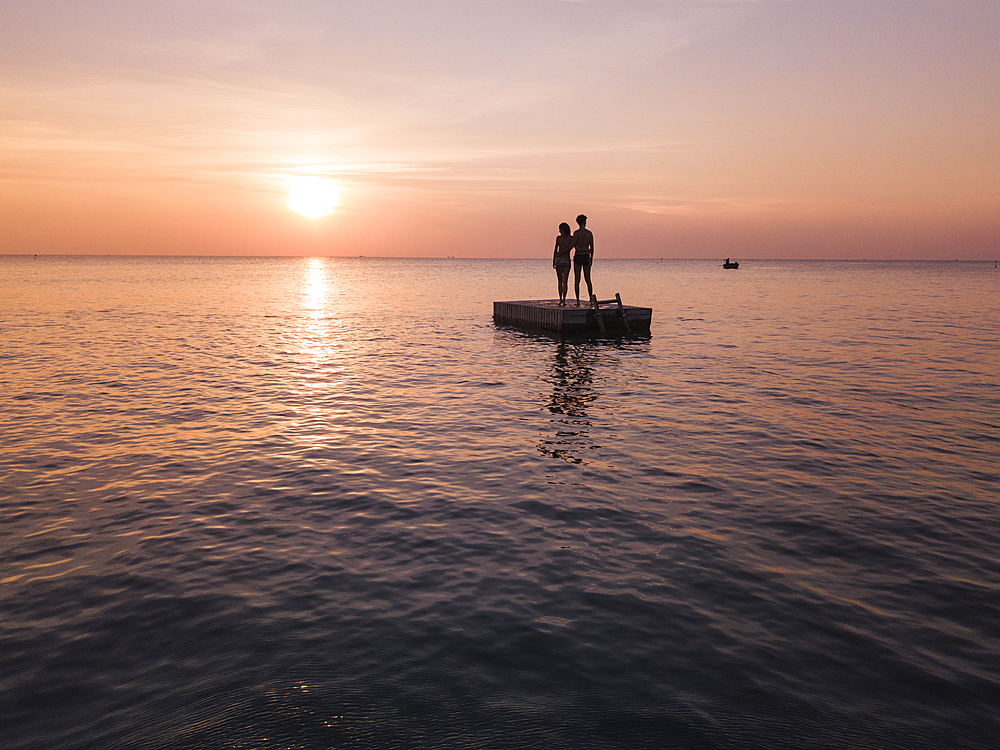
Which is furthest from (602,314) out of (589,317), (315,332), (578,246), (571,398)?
(315,332)

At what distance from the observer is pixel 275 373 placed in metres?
19.6

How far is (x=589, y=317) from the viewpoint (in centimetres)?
2639

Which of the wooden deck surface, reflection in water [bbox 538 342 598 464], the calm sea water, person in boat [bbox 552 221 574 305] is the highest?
person in boat [bbox 552 221 574 305]

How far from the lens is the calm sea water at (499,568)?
14.5 feet

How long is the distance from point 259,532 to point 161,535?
3.68 ft

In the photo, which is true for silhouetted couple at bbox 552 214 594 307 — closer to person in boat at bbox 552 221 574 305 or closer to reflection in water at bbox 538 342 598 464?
person in boat at bbox 552 221 574 305

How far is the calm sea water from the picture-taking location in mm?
4418

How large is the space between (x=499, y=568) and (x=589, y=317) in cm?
2057

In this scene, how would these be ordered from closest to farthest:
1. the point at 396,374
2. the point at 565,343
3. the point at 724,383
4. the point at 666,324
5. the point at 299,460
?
the point at 299,460
the point at 724,383
the point at 396,374
the point at 565,343
the point at 666,324

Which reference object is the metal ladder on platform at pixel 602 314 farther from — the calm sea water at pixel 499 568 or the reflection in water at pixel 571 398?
the calm sea water at pixel 499 568

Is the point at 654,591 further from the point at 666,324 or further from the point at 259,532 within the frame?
the point at 666,324

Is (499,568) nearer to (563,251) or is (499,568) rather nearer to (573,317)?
(573,317)

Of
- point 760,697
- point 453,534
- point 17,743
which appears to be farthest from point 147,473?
point 760,697

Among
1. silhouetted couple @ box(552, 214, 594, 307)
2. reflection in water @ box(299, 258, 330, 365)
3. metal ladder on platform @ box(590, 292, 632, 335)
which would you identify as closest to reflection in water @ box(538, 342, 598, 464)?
metal ladder on platform @ box(590, 292, 632, 335)
